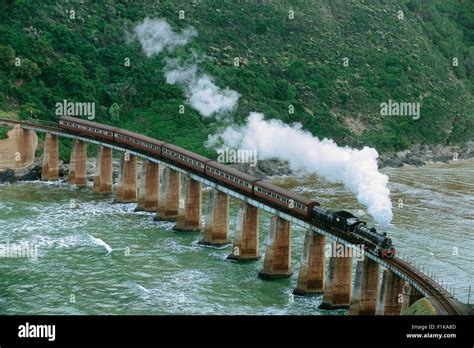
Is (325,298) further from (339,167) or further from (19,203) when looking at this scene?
(19,203)

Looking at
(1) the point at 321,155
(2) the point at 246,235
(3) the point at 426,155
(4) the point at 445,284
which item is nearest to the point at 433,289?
(4) the point at 445,284

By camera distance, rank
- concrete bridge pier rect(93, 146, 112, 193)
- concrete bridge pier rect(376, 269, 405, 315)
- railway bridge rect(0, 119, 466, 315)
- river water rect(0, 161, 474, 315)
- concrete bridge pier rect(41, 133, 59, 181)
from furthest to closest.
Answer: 1. concrete bridge pier rect(41, 133, 59, 181)
2. concrete bridge pier rect(93, 146, 112, 193)
3. river water rect(0, 161, 474, 315)
4. railway bridge rect(0, 119, 466, 315)
5. concrete bridge pier rect(376, 269, 405, 315)

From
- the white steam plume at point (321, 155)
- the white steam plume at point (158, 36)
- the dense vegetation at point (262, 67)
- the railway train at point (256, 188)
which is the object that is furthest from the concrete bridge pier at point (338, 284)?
the white steam plume at point (158, 36)

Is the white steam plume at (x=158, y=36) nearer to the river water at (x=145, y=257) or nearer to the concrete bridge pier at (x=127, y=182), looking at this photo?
the river water at (x=145, y=257)

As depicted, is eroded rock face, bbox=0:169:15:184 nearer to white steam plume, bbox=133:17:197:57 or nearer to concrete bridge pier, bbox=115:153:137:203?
concrete bridge pier, bbox=115:153:137:203

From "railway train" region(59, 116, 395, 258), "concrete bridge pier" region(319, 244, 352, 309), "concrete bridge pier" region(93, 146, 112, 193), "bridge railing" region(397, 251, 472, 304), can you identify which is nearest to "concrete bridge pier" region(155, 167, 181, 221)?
"railway train" region(59, 116, 395, 258)

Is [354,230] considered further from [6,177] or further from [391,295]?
[6,177]

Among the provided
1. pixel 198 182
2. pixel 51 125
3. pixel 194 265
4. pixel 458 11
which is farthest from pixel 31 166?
pixel 458 11
